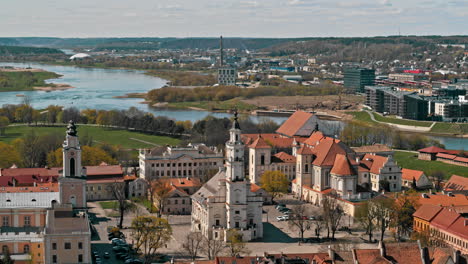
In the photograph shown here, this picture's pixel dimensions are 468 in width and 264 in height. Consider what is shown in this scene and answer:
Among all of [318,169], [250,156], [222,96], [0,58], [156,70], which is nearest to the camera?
[318,169]

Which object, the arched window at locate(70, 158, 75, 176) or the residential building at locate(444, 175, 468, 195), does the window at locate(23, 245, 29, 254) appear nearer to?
the arched window at locate(70, 158, 75, 176)

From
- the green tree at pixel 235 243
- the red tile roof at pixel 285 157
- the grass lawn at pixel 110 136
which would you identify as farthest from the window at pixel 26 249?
the grass lawn at pixel 110 136

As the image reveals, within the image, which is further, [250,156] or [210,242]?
[250,156]

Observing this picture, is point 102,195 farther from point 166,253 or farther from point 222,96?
point 222,96

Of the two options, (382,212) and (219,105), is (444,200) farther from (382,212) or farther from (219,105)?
(219,105)

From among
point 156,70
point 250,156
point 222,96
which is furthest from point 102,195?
point 156,70

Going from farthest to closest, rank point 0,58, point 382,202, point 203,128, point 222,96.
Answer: point 0,58 → point 222,96 → point 203,128 → point 382,202
